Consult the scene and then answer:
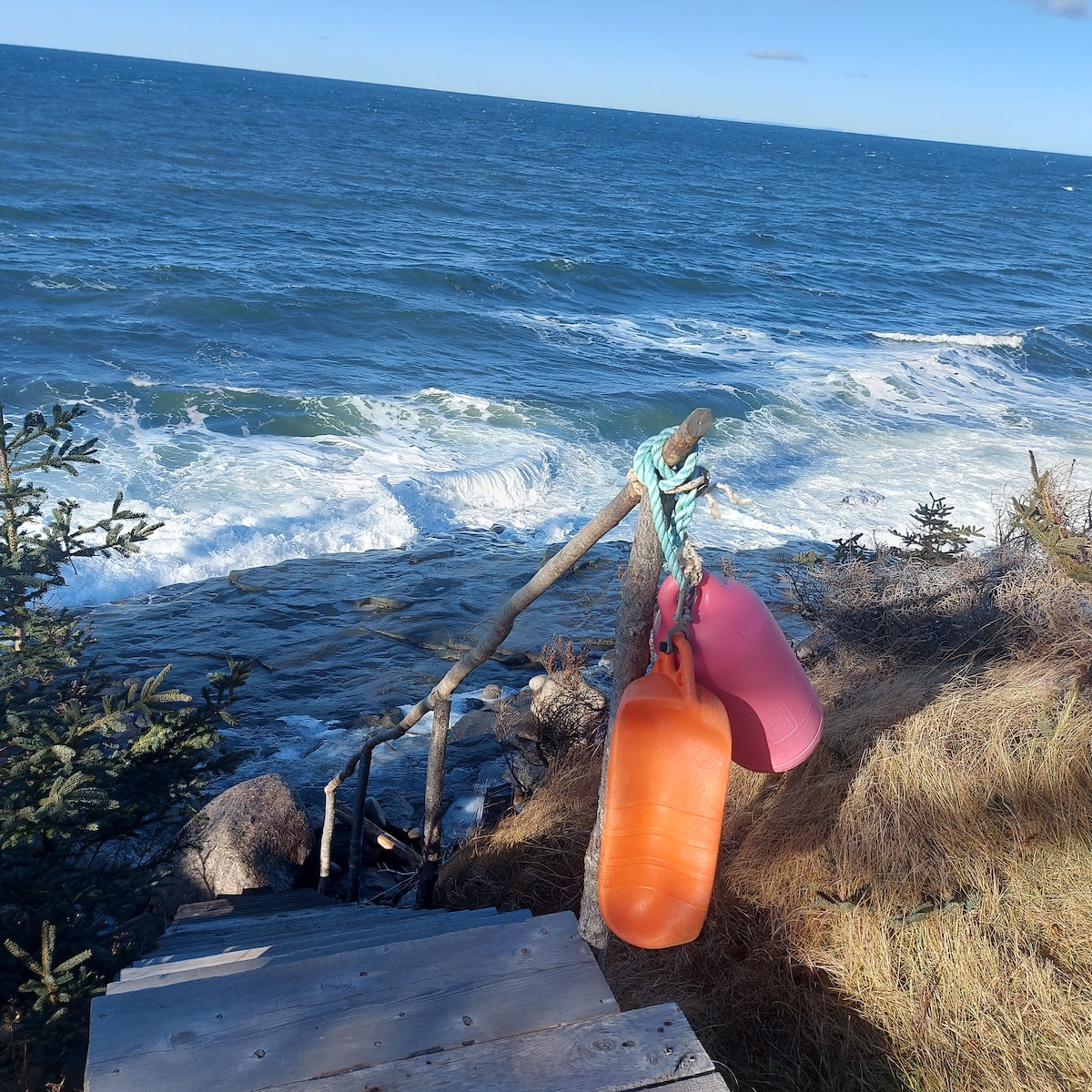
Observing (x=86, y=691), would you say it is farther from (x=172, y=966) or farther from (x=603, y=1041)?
(x=603, y=1041)

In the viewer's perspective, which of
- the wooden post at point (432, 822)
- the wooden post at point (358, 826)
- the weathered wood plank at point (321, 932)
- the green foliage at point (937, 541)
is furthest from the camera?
the green foliage at point (937, 541)

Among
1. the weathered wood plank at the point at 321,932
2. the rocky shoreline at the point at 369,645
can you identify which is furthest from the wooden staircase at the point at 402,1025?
the rocky shoreline at the point at 369,645

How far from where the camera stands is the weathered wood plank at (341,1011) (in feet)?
6.31

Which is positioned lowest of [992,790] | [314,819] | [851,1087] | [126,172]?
[314,819]

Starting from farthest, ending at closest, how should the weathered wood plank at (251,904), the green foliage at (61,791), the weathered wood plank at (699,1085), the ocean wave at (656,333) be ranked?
the ocean wave at (656,333) → the weathered wood plank at (251,904) → the green foliage at (61,791) → the weathered wood plank at (699,1085)

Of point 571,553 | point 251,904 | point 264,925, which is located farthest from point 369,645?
point 571,553

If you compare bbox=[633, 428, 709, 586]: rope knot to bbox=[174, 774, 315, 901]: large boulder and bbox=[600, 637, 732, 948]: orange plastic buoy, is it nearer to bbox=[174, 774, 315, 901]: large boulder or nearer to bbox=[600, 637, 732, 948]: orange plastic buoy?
bbox=[600, 637, 732, 948]: orange plastic buoy

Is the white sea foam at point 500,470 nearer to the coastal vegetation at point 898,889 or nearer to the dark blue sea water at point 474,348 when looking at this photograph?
the dark blue sea water at point 474,348

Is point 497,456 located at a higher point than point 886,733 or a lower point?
lower

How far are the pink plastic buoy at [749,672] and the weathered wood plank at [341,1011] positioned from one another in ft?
2.26

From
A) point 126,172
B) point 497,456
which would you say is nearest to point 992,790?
point 497,456

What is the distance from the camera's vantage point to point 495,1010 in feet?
6.89

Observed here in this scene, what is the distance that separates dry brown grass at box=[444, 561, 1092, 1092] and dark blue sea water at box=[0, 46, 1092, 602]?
804cm

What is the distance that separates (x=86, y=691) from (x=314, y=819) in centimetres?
218
